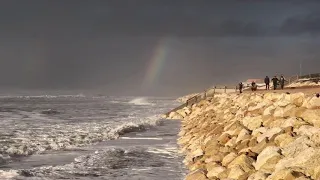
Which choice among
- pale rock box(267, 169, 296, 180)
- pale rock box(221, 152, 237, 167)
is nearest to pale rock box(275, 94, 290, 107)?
pale rock box(221, 152, 237, 167)

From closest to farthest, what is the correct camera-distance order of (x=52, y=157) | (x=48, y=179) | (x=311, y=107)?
1. (x=48, y=179)
2. (x=311, y=107)
3. (x=52, y=157)

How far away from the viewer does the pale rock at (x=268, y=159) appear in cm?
915

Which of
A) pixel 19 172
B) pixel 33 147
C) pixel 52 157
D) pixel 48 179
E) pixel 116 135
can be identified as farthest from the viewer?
pixel 116 135

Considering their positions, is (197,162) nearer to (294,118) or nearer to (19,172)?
(294,118)

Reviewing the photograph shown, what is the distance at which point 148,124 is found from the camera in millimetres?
30016

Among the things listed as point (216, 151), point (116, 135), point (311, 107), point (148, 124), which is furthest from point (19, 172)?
point (148, 124)

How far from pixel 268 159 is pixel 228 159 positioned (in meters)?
1.57

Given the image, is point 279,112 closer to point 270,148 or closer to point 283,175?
point 270,148

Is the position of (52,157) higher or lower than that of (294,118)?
lower

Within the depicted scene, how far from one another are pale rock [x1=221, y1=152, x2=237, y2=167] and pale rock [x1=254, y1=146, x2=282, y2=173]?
103 centimetres

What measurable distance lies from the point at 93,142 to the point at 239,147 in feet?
30.9

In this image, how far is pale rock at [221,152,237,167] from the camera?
10.6 m

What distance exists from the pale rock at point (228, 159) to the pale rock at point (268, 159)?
103 cm

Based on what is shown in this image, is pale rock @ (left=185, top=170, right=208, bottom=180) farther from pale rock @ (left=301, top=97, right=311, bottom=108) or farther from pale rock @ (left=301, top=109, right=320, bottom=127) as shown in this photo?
pale rock @ (left=301, top=97, right=311, bottom=108)
